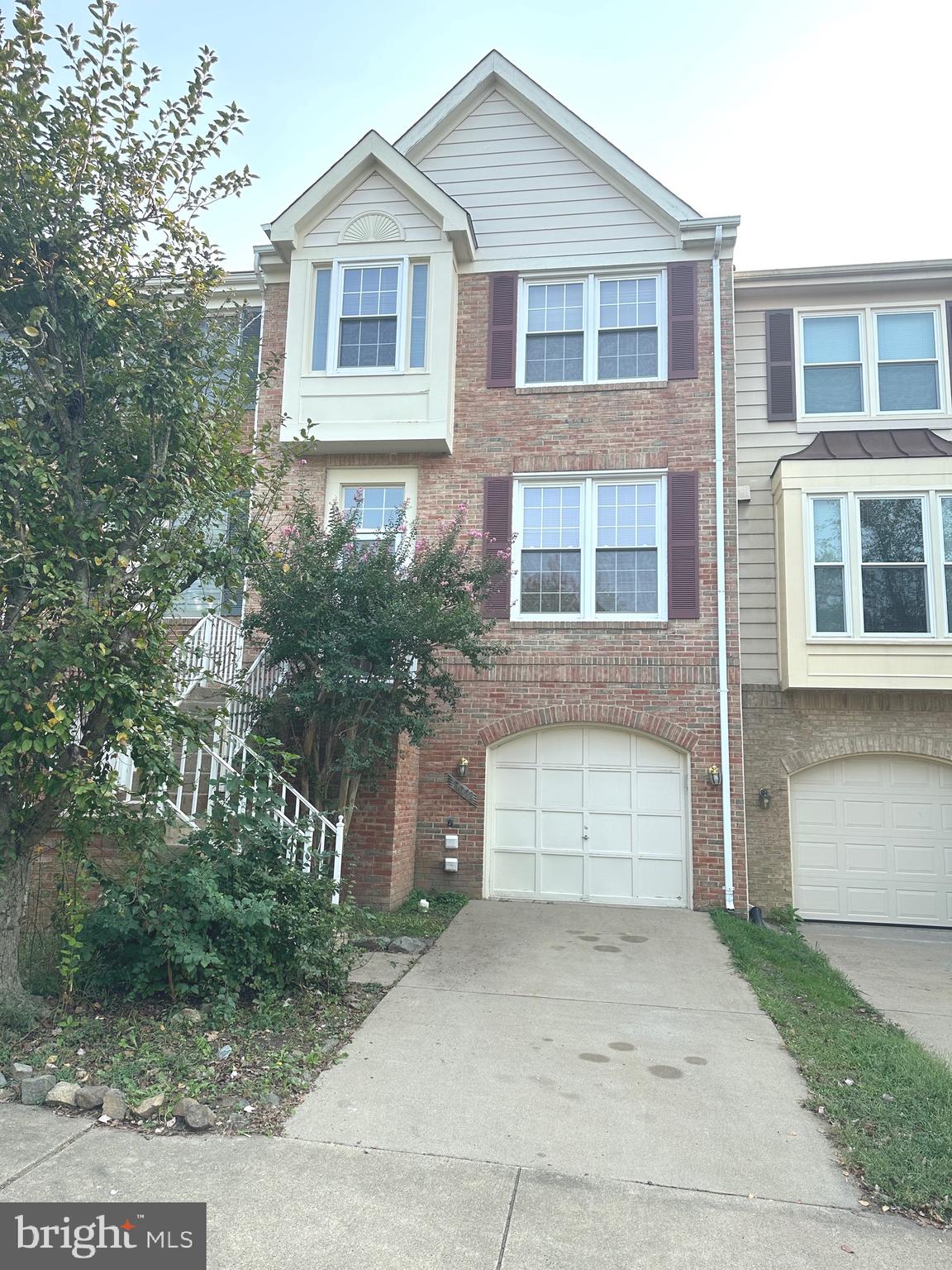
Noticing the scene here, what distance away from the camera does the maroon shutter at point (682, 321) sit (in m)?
11.1

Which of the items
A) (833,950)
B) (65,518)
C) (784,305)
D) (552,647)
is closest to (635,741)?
(552,647)

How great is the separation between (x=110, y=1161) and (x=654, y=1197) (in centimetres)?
238

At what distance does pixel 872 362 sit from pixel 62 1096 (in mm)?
11887

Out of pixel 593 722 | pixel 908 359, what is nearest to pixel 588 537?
pixel 593 722

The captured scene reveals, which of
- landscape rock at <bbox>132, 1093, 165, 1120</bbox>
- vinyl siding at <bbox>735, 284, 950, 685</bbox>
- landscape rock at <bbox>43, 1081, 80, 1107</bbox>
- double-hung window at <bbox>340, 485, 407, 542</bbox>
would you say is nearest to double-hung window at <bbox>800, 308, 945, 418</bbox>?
vinyl siding at <bbox>735, 284, 950, 685</bbox>

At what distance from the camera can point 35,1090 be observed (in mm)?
4477

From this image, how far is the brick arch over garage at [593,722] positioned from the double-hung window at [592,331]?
4.27m

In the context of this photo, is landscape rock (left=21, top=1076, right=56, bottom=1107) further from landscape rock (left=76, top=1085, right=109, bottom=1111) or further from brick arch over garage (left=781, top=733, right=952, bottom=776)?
brick arch over garage (left=781, top=733, right=952, bottom=776)

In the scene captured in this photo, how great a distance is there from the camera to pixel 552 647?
1066cm

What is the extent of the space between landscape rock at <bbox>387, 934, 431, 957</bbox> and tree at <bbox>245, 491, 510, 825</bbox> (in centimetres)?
137

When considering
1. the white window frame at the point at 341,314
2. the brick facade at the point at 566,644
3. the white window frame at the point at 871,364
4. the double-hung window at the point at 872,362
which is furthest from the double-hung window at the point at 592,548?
the double-hung window at the point at 872,362

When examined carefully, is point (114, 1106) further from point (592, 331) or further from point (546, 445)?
point (592, 331)

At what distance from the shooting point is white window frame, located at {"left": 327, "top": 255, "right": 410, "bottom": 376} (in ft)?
37.0

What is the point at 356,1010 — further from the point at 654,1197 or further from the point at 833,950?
the point at 833,950
